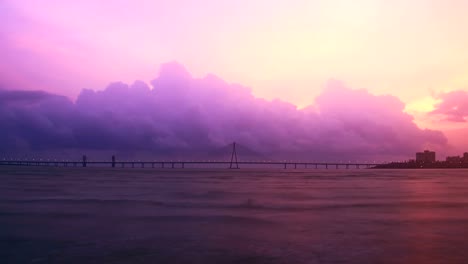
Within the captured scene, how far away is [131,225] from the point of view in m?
21.5

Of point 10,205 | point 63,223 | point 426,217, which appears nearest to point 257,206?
point 426,217

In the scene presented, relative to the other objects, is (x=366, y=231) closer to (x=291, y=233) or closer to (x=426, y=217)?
Answer: (x=291, y=233)

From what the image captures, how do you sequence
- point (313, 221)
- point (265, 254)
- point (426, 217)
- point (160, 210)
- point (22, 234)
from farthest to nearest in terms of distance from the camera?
1. point (160, 210)
2. point (426, 217)
3. point (313, 221)
4. point (22, 234)
5. point (265, 254)

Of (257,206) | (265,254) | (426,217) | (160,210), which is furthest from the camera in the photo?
(257,206)

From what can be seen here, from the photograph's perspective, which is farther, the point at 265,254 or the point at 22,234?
the point at 22,234

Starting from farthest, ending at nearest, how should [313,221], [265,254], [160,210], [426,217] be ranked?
[160,210], [426,217], [313,221], [265,254]

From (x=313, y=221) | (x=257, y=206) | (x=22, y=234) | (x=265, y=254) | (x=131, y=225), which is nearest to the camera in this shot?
(x=265, y=254)

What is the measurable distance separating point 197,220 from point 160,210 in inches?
194

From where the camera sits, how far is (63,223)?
872 inches

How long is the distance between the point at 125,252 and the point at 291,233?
7075 millimetres

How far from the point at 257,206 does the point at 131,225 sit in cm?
1077

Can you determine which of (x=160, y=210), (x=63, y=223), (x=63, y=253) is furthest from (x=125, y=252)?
(x=160, y=210)

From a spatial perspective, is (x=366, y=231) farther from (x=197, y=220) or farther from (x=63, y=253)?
(x=63, y=253)

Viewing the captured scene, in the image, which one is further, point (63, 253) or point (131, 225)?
point (131, 225)
